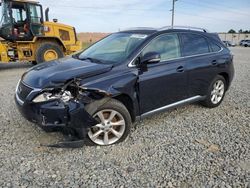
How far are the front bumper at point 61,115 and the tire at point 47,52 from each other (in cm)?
733

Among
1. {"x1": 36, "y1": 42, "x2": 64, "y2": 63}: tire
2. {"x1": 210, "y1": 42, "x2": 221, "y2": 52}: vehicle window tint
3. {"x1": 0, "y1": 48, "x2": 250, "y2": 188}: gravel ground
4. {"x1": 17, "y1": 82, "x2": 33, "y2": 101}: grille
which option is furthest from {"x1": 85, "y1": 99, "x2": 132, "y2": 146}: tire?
{"x1": 36, "y1": 42, "x2": 64, "y2": 63}: tire

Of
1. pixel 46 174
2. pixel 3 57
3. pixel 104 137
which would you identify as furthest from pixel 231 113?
pixel 3 57

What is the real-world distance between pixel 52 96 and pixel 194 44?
113 inches

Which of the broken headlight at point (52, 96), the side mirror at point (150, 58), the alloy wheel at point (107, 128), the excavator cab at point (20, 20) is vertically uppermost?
the excavator cab at point (20, 20)

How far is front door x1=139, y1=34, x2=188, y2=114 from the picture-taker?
3.75m

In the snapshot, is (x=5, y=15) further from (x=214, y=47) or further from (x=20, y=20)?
(x=214, y=47)

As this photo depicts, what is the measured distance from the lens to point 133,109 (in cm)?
368

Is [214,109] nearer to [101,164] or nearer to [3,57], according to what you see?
[101,164]

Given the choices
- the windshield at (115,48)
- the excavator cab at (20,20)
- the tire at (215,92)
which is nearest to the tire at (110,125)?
the windshield at (115,48)

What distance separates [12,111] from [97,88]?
244 cm

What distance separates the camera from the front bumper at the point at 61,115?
10.0ft

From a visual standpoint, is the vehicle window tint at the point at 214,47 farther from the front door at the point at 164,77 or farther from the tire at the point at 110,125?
the tire at the point at 110,125

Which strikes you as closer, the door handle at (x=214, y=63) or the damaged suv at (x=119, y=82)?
the damaged suv at (x=119, y=82)

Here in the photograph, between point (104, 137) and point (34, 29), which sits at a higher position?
point (34, 29)
